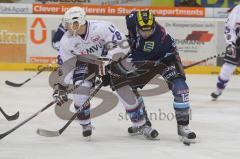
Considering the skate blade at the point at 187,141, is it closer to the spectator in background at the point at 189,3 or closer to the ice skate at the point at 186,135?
the ice skate at the point at 186,135

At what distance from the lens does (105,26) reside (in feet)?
16.8

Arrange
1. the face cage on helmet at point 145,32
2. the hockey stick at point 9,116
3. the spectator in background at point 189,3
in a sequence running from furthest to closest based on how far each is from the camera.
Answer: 1. the spectator in background at point 189,3
2. the hockey stick at point 9,116
3. the face cage on helmet at point 145,32

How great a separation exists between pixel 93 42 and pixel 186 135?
1.06 m

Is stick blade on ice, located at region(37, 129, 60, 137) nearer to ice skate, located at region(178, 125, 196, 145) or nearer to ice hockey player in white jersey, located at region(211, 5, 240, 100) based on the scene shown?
ice skate, located at region(178, 125, 196, 145)

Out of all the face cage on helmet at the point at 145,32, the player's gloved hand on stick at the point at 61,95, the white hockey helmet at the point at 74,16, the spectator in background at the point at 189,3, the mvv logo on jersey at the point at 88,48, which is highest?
the white hockey helmet at the point at 74,16

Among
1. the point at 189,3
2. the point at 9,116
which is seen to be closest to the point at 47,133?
the point at 9,116

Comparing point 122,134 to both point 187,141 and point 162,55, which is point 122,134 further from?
point 162,55

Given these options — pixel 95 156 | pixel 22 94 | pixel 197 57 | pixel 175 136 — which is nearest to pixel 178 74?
pixel 175 136

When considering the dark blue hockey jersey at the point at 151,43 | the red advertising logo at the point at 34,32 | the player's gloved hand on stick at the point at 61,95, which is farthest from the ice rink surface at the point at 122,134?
the red advertising logo at the point at 34,32

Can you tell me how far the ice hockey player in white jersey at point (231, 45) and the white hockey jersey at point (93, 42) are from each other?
7.39ft

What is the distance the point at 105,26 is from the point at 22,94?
2.91 m

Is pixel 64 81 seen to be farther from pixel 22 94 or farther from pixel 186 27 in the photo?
pixel 186 27

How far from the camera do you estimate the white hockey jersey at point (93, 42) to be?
5023mm

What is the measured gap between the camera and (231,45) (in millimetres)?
7012
